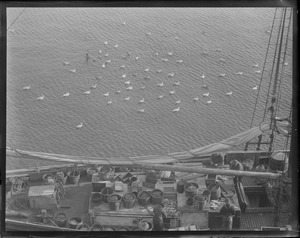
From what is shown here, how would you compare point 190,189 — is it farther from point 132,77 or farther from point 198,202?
point 132,77

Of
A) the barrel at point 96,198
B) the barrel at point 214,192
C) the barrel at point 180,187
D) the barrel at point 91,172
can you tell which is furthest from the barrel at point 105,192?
the barrel at point 214,192

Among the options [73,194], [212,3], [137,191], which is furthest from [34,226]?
[212,3]

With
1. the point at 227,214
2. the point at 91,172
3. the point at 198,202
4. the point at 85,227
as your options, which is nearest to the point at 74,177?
the point at 91,172

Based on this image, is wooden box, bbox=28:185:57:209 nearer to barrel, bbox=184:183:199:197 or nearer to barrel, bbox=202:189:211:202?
barrel, bbox=184:183:199:197

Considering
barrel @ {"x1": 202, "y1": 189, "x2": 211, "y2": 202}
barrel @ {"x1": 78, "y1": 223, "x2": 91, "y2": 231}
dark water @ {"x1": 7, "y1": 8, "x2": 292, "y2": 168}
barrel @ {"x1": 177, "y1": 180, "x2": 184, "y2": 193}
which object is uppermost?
dark water @ {"x1": 7, "y1": 8, "x2": 292, "y2": 168}

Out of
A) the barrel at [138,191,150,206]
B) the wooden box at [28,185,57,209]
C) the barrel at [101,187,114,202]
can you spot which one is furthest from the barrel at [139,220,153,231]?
the wooden box at [28,185,57,209]

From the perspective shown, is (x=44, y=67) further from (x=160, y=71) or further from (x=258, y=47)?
(x=258, y=47)

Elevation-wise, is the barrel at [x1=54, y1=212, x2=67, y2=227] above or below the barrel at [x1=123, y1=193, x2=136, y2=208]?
below
